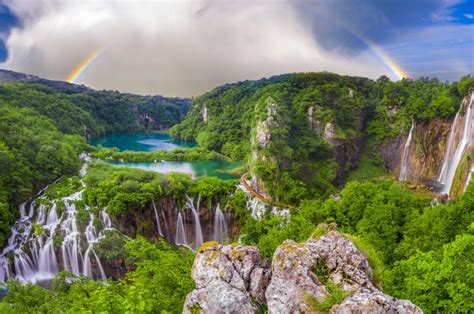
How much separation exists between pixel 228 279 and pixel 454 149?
4485 cm

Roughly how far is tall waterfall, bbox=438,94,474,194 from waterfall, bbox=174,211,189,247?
107ft

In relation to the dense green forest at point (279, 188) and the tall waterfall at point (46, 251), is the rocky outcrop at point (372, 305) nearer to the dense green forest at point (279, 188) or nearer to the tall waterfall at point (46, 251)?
the dense green forest at point (279, 188)

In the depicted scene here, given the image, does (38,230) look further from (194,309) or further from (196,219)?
(194,309)

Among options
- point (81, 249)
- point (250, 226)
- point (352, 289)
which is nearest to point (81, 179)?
point (81, 249)

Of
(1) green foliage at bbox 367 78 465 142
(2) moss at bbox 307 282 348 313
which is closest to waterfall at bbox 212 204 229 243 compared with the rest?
(2) moss at bbox 307 282 348 313

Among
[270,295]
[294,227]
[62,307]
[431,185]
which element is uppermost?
[270,295]

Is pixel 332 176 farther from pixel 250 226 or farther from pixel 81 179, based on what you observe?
pixel 81 179

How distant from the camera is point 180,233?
31.2 meters

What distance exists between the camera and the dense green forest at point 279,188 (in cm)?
868

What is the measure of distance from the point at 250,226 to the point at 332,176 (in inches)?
1159

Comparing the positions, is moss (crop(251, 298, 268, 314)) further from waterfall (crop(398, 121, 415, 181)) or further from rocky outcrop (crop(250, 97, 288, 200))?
waterfall (crop(398, 121, 415, 181))

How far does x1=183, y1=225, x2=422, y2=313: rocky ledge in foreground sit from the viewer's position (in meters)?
5.26

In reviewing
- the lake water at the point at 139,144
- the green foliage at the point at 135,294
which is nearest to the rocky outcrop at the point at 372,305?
the green foliage at the point at 135,294

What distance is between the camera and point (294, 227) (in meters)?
14.5
